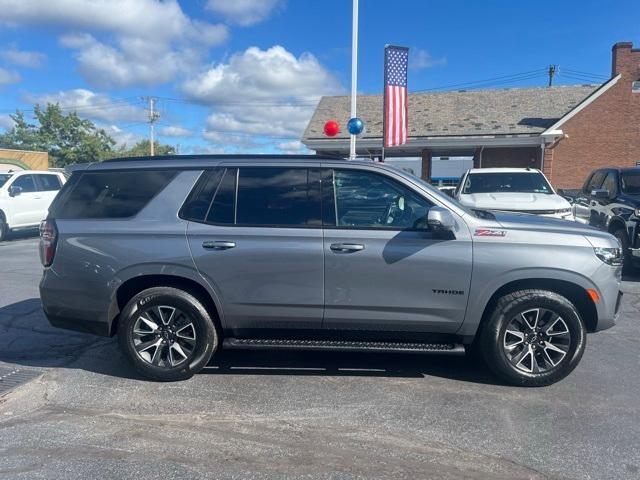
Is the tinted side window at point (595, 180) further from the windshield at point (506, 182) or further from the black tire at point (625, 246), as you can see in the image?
Result: the black tire at point (625, 246)

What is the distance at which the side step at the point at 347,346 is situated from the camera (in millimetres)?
4199

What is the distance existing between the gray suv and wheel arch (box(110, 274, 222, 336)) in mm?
13

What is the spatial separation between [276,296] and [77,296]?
1734 millimetres

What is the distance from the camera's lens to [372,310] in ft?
14.1

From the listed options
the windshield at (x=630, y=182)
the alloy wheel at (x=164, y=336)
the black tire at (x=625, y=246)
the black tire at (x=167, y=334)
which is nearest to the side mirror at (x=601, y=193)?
A: the windshield at (x=630, y=182)

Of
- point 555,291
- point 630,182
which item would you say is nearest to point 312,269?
point 555,291

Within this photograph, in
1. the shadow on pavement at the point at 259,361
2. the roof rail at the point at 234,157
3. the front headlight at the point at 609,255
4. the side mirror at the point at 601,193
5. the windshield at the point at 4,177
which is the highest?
the windshield at the point at 4,177

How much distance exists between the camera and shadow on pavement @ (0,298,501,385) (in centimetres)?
468

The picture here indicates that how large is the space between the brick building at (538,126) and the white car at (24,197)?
10508mm

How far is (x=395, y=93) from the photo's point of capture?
525 inches

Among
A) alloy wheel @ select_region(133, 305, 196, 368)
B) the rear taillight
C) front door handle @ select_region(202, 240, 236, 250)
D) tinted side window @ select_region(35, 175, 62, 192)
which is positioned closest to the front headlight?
front door handle @ select_region(202, 240, 236, 250)

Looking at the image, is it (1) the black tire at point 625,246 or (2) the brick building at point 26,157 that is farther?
(2) the brick building at point 26,157

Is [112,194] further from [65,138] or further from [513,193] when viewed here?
[65,138]

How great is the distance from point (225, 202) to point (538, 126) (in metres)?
20.5
